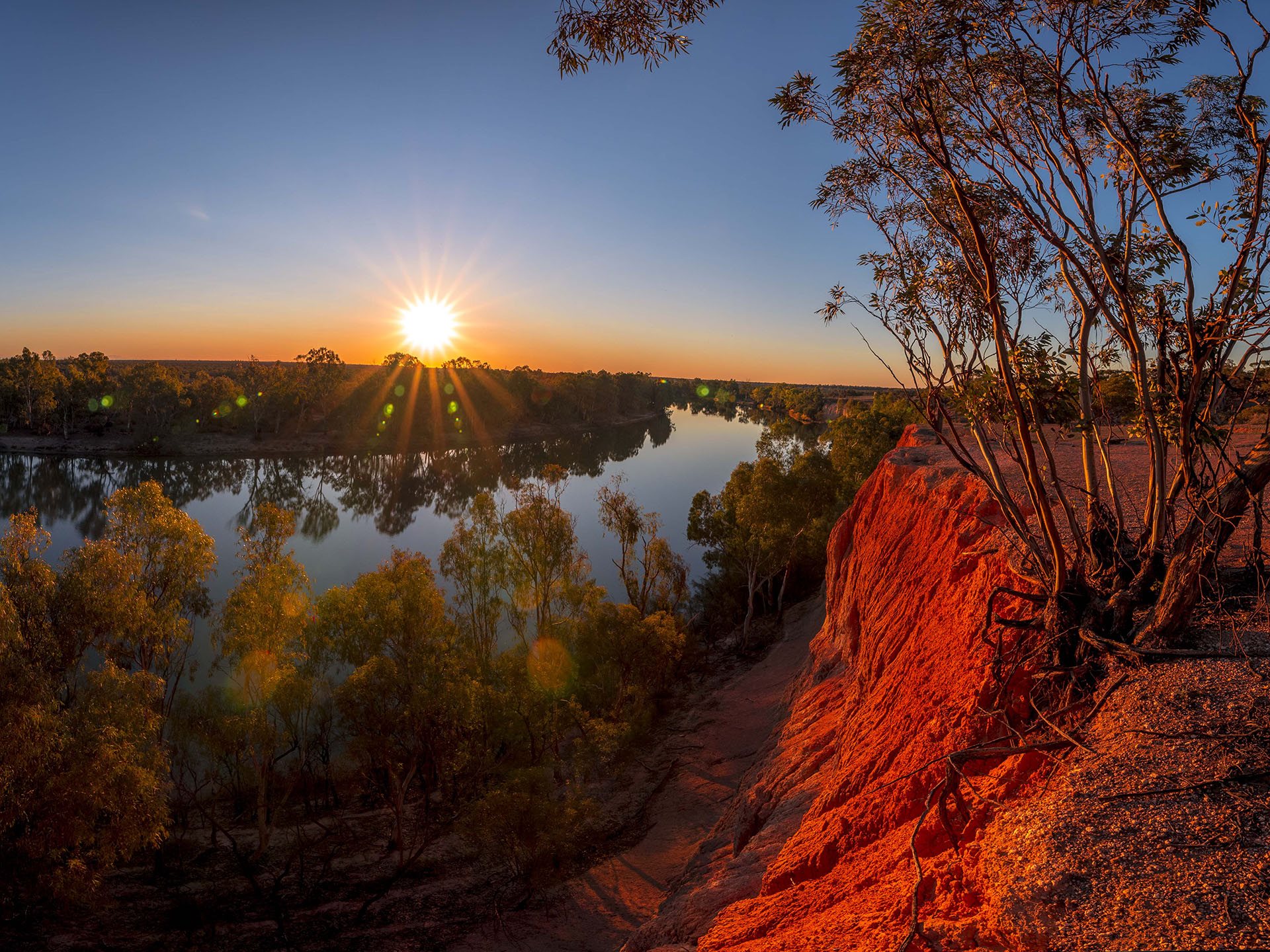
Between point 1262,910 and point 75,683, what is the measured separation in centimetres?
1747

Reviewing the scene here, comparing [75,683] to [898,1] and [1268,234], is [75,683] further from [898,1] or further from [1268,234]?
[1268,234]

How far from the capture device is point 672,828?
51.1 ft

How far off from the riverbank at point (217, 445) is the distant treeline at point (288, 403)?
292mm

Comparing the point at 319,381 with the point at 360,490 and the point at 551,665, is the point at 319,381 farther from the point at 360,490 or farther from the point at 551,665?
the point at 551,665

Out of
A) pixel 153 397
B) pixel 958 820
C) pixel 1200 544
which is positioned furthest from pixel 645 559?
pixel 153 397

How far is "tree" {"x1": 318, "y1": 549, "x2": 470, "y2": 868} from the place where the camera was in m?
13.5

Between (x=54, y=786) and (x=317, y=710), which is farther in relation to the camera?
(x=317, y=710)

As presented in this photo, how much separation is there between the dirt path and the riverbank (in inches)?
2275

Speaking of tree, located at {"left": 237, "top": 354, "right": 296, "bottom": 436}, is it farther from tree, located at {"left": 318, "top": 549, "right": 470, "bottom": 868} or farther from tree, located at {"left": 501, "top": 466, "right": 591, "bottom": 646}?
tree, located at {"left": 318, "top": 549, "right": 470, "bottom": 868}

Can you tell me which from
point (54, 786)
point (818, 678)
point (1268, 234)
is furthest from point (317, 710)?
point (1268, 234)

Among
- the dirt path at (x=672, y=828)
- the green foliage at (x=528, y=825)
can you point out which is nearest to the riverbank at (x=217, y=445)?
the dirt path at (x=672, y=828)

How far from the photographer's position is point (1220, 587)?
5.12m

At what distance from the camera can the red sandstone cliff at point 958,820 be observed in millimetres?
3510

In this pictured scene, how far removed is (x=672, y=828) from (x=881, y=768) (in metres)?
10.0
